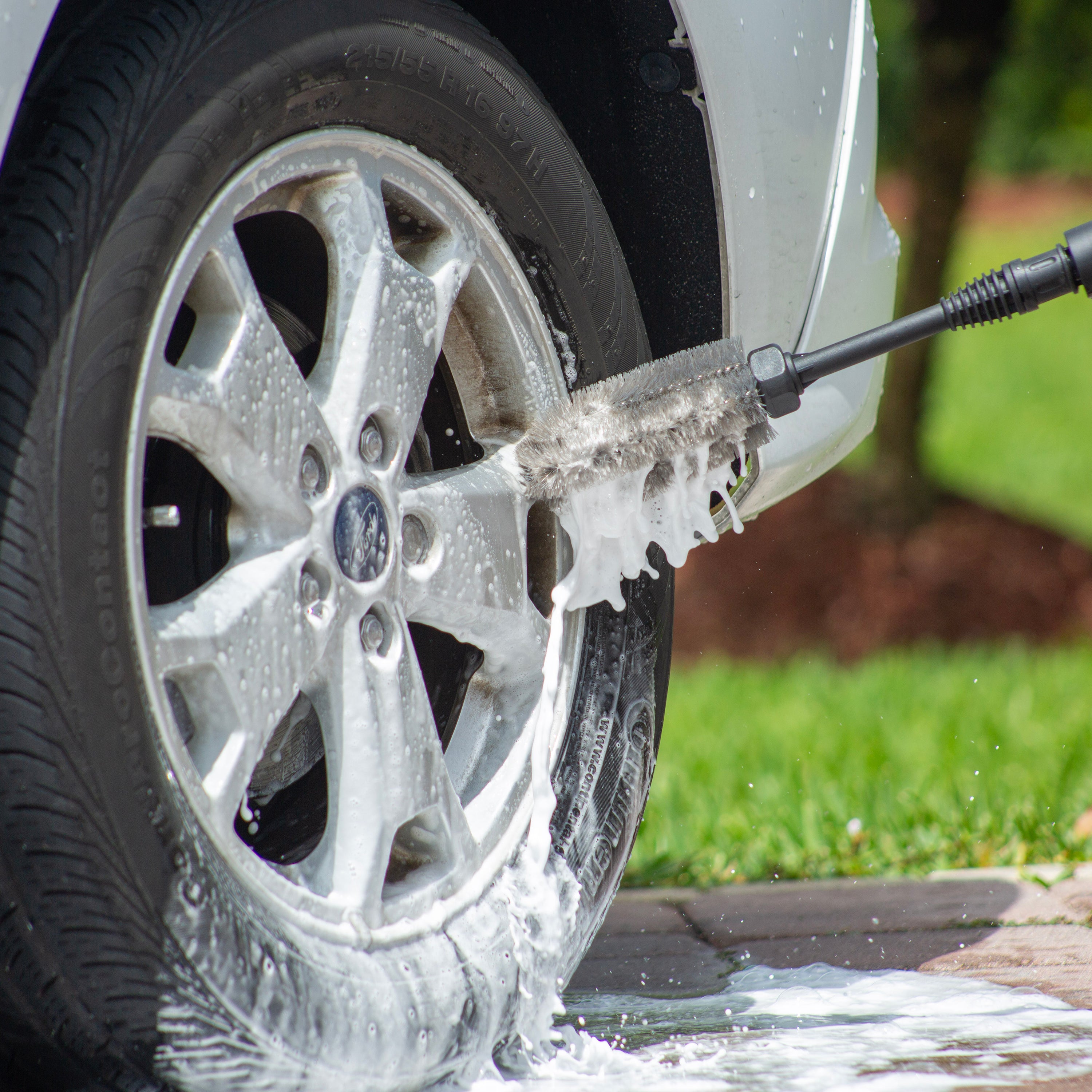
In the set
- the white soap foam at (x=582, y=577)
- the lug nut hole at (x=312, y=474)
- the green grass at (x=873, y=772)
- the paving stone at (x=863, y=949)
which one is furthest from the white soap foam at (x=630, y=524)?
the green grass at (x=873, y=772)

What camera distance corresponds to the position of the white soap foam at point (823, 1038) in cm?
145

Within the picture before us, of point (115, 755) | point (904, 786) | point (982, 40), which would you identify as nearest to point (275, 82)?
point (115, 755)

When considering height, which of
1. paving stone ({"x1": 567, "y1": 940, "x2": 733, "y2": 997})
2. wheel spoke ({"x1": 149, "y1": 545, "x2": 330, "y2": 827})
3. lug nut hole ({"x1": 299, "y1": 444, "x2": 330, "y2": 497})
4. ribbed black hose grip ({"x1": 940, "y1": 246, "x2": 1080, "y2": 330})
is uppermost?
ribbed black hose grip ({"x1": 940, "y1": 246, "x2": 1080, "y2": 330})

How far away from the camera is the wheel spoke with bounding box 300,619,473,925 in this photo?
1384 mm

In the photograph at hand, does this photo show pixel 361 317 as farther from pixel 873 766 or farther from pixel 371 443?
pixel 873 766

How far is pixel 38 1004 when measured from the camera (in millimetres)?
1024

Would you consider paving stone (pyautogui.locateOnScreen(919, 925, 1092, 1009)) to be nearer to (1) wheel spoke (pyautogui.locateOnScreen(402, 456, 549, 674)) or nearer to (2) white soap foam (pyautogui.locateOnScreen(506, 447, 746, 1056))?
(2) white soap foam (pyautogui.locateOnScreen(506, 447, 746, 1056))

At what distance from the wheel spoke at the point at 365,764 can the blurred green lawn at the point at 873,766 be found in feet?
3.35

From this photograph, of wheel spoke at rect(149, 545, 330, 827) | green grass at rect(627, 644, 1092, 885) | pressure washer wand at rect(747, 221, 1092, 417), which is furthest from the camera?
A: green grass at rect(627, 644, 1092, 885)

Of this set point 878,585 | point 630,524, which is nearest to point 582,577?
point 630,524

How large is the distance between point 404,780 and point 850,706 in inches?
128

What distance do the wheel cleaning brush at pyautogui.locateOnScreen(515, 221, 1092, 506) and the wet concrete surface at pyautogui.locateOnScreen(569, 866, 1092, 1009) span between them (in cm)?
80

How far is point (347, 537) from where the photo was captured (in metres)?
1.39

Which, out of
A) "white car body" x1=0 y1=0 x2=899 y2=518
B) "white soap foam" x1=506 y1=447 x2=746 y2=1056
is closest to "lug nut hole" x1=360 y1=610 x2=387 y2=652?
"white soap foam" x1=506 y1=447 x2=746 y2=1056
